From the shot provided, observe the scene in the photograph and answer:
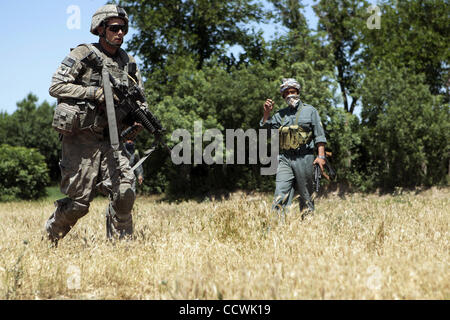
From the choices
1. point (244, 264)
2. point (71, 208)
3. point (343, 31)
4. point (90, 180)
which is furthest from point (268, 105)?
point (343, 31)

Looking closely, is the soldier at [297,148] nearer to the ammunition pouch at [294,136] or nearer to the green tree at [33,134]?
the ammunition pouch at [294,136]

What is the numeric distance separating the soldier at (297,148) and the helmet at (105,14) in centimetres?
216

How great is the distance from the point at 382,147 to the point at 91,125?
17.0 m

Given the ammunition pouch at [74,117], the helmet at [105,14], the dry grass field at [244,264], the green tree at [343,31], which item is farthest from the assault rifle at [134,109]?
the green tree at [343,31]

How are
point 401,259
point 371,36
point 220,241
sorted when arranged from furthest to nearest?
point 371,36
point 220,241
point 401,259

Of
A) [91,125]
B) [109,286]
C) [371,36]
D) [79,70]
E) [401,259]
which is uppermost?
[371,36]

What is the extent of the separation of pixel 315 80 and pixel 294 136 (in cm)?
1466

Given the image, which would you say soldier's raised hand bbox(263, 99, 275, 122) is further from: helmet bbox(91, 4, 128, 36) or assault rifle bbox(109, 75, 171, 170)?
helmet bbox(91, 4, 128, 36)

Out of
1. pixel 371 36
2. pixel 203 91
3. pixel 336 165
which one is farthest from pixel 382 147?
pixel 371 36

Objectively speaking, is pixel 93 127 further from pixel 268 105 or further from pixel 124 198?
pixel 268 105

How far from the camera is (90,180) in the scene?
538 centimetres

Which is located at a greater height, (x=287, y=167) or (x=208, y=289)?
(x=287, y=167)

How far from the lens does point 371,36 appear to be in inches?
1085
